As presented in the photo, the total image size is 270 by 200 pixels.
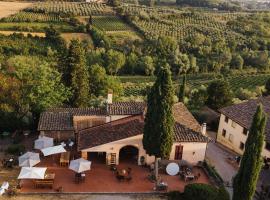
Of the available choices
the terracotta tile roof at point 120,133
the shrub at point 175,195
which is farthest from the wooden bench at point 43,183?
the shrub at point 175,195

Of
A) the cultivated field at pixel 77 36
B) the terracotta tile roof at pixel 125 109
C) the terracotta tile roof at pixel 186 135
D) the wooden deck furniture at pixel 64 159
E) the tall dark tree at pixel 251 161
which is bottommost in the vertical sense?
the cultivated field at pixel 77 36

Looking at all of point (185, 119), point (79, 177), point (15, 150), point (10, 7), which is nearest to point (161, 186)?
point (79, 177)

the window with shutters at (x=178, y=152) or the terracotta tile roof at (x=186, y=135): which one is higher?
the terracotta tile roof at (x=186, y=135)

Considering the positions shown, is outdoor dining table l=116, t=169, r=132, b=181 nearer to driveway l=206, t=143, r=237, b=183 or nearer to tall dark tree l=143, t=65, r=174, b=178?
tall dark tree l=143, t=65, r=174, b=178

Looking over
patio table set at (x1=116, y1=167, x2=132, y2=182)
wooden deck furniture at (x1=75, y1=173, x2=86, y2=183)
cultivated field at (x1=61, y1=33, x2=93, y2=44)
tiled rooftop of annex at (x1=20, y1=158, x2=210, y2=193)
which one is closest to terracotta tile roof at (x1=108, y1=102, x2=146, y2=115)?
tiled rooftop of annex at (x1=20, y1=158, x2=210, y2=193)

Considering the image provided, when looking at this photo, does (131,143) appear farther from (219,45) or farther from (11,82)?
(219,45)

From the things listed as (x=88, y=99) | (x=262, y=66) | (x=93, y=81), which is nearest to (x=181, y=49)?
(x=262, y=66)

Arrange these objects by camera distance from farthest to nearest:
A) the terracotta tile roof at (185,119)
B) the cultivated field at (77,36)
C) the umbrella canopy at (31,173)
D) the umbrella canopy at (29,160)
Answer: the cultivated field at (77,36), the terracotta tile roof at (185,119), the umbrella canopy at (29,160), the umbrella canopy at (31,173)

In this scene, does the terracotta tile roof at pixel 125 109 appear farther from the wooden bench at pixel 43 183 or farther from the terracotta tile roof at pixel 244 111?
the wooden bench at pixel 43 183
